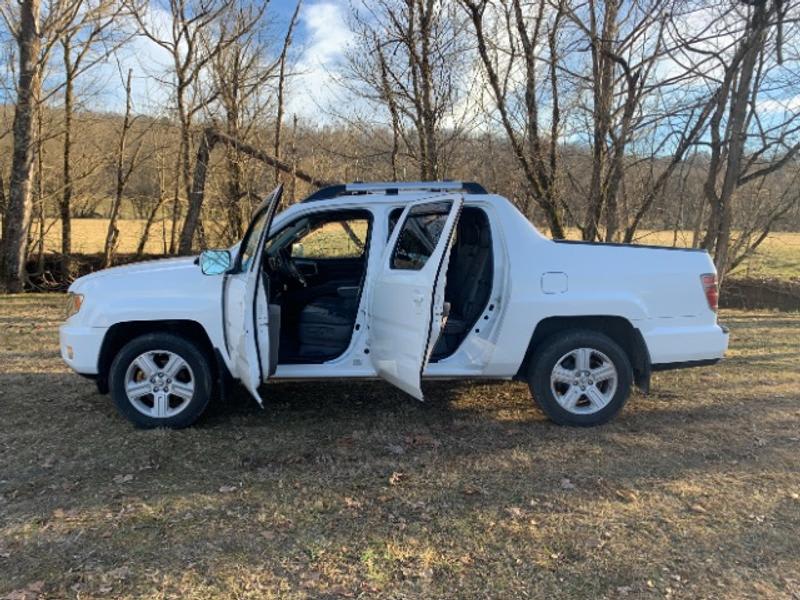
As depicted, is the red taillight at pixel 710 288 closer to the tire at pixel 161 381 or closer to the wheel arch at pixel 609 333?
the wheel arch at pixel 609 333

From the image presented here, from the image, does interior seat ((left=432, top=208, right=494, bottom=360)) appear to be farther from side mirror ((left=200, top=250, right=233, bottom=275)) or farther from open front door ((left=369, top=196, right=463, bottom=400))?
side mirror ((left=200, top=250, right=233, bottom=275))

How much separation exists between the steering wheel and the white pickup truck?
9cm

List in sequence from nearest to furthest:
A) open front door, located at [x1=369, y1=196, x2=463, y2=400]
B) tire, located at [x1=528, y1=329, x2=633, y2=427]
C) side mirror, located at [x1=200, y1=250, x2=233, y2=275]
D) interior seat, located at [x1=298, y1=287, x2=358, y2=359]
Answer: open front door, located at [x1=369, y1=196, x2=463, y2=400], side mirror, located at [x1=200, y1=250, x2=233, y2=275], tire, located at [x1=528, y1=329, x2=633, y2=427], interior seat, located at [x1=298, y1=287, x2=358, y2=359]

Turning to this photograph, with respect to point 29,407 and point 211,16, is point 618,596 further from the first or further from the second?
point 211,16

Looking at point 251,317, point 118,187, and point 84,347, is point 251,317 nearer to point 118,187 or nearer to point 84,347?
point 84,347

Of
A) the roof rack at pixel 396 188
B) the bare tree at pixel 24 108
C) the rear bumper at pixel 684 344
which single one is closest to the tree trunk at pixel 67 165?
the bare tree at pixel 24 108

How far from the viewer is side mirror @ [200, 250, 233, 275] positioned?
4.54 m

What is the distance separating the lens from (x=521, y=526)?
344cm

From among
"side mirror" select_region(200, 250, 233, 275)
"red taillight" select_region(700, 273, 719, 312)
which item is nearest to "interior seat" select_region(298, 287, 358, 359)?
"side mirror" select_region(200, 250, 233, 275)

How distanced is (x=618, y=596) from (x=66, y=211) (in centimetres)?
1665

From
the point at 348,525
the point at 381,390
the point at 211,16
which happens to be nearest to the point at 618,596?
the point at 348,525

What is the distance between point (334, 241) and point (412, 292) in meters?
2.09

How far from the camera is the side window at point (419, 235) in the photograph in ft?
15.1

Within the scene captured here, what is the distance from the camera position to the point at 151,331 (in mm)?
4840
